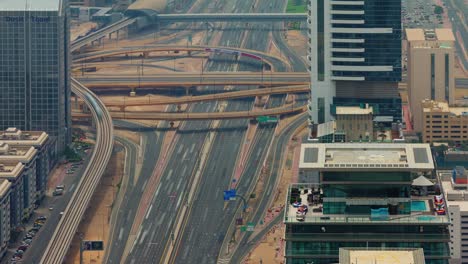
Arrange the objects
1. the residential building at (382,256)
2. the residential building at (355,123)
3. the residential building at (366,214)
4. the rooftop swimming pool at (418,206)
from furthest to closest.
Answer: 1. the residential building at (355,123)
2. the rooftop swimming pool at (418,206)
3. the residential building at (366,214)
4. the residential building at (382,256)

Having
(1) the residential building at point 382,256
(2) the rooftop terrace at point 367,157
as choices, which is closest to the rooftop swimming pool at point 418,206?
(2) the rooftop terrace at point 367,157

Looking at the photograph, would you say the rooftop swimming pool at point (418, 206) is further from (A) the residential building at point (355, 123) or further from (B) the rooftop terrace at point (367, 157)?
(A) the residential building at point (355, 123)

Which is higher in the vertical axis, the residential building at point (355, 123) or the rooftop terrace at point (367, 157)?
the residential building at point (355, 123)

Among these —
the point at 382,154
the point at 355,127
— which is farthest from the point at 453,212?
the point at 382,154

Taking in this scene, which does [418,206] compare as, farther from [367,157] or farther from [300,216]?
[300,216]

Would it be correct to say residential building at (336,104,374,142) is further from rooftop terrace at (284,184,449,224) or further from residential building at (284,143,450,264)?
residential building at (284,143,450,264)

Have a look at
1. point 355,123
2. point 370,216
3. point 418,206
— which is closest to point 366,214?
point 370,216
